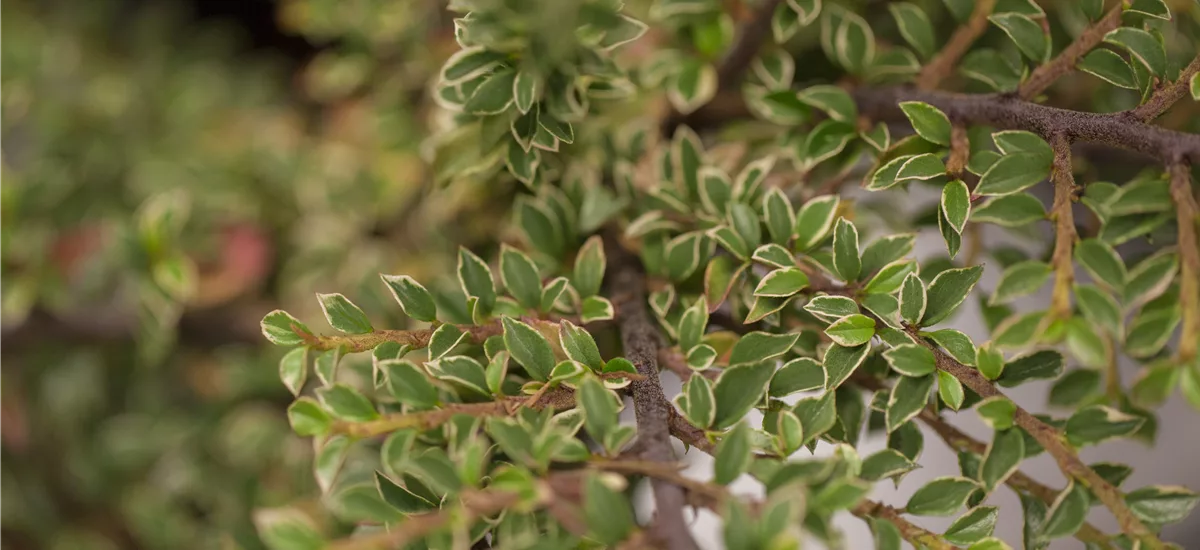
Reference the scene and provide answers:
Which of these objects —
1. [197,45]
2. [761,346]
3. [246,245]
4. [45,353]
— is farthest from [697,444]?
[197,45]

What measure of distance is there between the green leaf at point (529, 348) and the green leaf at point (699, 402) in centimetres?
11

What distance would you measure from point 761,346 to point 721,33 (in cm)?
41

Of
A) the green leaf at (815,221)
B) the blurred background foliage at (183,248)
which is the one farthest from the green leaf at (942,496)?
the blurred background foliage at (183,248)

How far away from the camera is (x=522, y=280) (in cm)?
75

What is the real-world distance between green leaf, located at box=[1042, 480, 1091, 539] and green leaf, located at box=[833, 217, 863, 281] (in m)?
0.22

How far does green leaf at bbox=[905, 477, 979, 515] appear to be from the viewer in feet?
2.17

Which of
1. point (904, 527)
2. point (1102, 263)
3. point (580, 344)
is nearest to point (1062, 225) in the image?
point (1102, 263)

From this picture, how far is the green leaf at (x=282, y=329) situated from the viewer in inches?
25.6

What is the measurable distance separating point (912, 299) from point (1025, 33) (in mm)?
279

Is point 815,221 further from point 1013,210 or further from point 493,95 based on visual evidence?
point 493,95

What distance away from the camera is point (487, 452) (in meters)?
0.66

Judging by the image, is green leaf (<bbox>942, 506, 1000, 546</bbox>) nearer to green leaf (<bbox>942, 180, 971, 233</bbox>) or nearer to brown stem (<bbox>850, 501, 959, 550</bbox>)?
brown stem (<bbox>850, 501, 959, 550</bbox>)

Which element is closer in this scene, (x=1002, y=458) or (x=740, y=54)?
(x=1002, y=458)

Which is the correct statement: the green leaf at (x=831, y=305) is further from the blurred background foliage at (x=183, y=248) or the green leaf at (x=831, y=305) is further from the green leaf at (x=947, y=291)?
the blurred background foliage at (x=183, y=248)
